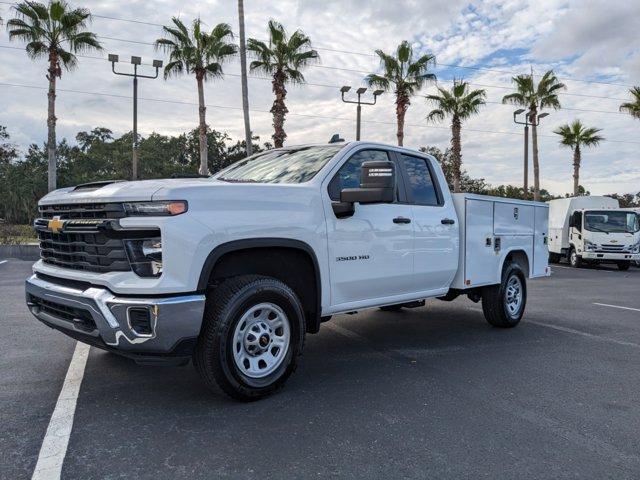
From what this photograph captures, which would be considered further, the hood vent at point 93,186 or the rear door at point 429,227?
the rear door at point 429,227

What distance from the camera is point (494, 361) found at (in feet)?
17.1

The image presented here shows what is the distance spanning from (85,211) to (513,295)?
537 centimetres

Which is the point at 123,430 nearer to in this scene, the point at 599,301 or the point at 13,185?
the point at 599,301

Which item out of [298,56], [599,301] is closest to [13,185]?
[298,56]

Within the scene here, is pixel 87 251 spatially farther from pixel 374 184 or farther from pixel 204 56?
pixel 204 56

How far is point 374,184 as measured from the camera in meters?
4.18

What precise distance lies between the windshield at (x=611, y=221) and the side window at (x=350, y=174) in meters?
16.9

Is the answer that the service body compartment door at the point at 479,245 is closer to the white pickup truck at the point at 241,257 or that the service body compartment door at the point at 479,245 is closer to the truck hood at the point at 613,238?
the white pickup truck at the point at 241,257

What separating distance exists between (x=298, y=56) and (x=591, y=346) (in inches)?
820

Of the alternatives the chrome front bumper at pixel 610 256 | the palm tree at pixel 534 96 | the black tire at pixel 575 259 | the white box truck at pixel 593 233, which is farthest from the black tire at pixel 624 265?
the palm tree at pixel 534 96

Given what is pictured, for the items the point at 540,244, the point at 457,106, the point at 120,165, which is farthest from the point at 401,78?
the point at 120,165

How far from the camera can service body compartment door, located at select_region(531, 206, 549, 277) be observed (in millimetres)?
7439

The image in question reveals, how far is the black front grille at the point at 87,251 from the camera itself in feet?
11.8

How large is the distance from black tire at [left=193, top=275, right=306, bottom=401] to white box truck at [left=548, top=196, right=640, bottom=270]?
58.8 feet
